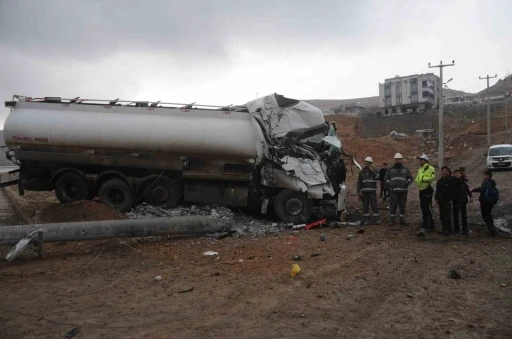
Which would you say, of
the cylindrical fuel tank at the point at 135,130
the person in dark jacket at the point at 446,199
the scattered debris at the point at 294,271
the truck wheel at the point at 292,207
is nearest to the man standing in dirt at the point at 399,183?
the person in dark jacket at the point at 446,199

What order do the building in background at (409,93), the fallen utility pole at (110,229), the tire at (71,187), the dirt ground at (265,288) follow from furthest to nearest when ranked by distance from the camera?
the building in background at (409,93) → the tire at (71,187) → the fallen utility pole at (110,229) → the dirt ground at (265,288)

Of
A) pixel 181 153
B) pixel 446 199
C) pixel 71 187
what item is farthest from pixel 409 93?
pixel 71 187

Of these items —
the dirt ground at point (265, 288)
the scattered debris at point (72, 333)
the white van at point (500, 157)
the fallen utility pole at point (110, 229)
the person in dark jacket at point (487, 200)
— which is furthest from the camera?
the white van at point (500, 157)

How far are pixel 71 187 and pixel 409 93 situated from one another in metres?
47.6

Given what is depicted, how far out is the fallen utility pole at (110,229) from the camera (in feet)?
21.2

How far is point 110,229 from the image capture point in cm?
696

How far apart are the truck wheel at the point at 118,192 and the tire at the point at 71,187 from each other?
1.75 feet

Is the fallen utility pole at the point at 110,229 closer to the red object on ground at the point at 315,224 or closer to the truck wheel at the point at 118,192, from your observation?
the red object on ground at the point at 315,224

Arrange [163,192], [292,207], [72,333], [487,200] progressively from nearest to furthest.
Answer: [72,333] < [487,200] < [292,207] < [163,192]

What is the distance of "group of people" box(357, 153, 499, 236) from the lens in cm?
766

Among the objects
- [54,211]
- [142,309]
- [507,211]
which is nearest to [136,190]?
[54,211]

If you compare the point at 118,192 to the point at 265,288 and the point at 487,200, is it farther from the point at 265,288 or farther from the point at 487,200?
the point at 487,200

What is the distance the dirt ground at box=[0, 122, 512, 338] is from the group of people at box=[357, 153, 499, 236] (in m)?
0.41

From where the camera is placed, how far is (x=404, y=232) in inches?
324
